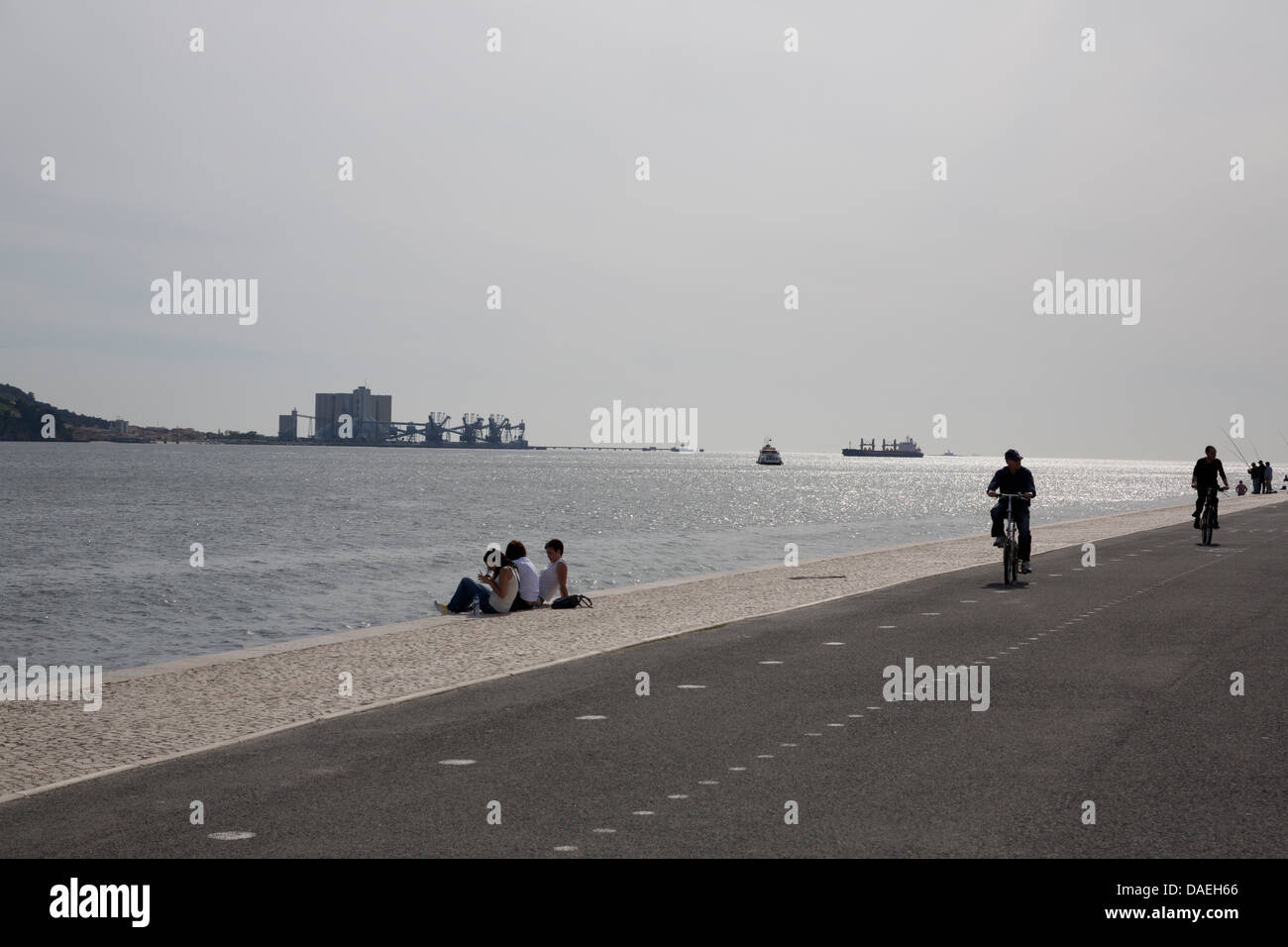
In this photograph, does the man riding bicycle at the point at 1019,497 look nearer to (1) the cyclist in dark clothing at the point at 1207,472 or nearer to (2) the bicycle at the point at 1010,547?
(2) the bicycle at the point at 1010,547

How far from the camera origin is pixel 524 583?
17547mm

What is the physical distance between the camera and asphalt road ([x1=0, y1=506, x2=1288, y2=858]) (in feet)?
19.2

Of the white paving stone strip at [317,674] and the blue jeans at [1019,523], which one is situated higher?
the blue jeans at [1019,523]

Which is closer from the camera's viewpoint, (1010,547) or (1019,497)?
(1010,547)

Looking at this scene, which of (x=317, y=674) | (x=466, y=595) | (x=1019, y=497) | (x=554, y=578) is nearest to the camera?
(x=317, y=674)

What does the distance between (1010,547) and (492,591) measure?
7871 mm

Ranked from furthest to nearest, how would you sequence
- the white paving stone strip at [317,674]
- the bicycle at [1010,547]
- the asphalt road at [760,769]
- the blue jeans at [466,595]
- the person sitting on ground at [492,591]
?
the bicycle at [1010,547] < the blue jeans at [466,595] < the person sitting on ground at [492,591] < the white paving stone strip at [317,674] < the asphalt road at [760,769]

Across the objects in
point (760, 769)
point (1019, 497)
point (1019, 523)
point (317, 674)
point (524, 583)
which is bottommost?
point (317, 674)

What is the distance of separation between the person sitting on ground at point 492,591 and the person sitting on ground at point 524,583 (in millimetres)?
92

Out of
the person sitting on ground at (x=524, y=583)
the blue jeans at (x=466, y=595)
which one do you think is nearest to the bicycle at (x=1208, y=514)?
the person sitting on ground at (x=524, y=583)

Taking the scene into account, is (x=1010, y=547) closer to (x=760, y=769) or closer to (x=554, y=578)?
(x=554, y=578)

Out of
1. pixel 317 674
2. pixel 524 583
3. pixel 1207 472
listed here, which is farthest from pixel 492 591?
pixel 1207 472

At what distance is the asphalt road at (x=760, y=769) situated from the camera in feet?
19.2
